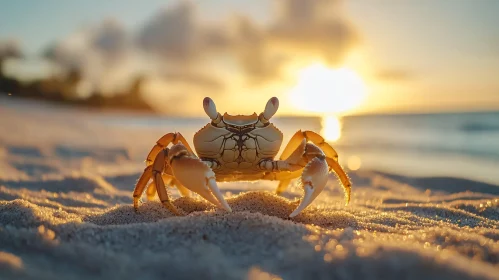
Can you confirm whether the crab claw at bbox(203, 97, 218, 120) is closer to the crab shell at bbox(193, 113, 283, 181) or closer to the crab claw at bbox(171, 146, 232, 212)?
the crab shell at bbox(193, 113, 283, 181)

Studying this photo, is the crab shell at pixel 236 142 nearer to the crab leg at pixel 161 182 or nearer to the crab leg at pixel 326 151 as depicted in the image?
the crab leg at pixel 326 151

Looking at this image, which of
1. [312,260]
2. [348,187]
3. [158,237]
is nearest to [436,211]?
[348,187]

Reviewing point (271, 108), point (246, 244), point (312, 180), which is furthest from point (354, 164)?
point (246, 244)

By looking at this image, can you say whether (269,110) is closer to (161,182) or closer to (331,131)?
(161,182)

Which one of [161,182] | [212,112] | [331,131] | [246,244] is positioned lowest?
[246,244]

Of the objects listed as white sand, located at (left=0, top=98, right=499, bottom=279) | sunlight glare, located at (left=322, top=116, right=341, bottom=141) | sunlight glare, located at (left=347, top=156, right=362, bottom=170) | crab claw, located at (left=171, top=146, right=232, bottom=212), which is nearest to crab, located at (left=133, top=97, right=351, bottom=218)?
crab claw, located at (left=171, top=146, right=232, bottom=212)

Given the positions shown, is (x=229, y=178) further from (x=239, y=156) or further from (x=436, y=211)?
(x=436, y=211)
